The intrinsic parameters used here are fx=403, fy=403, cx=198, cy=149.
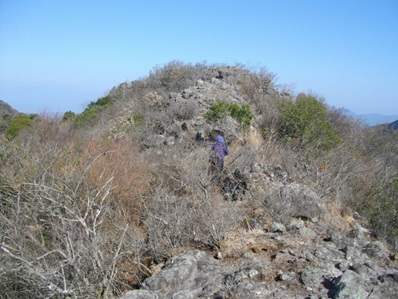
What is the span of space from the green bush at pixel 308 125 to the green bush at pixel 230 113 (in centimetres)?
113

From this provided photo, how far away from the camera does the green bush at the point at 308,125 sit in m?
11.4

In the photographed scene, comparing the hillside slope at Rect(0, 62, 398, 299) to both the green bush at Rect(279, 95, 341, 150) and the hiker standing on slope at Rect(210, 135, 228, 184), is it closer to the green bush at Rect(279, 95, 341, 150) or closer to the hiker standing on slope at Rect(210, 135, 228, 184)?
the green bush at Rect(279, 95, 341, 150)

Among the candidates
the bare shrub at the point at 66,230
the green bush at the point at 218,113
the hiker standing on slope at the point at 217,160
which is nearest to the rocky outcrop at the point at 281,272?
the bare shrub at the point at 66,230

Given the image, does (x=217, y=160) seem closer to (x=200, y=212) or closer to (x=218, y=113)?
(x=200, y=212)

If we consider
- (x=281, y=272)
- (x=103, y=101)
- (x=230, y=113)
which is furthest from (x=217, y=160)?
(x=103, y=101)

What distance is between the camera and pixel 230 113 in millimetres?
12070

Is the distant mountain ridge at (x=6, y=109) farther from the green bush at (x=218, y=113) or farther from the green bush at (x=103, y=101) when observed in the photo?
the green bush at (x=218, y=113)

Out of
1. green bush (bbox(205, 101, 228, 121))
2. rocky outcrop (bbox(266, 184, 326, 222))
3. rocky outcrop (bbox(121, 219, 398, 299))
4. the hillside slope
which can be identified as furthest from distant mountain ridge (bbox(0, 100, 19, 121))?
rocky outcrop (bbox(121, 219, 398, 299))

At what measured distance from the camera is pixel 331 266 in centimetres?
499

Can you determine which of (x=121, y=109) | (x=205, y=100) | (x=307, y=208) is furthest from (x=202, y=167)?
(x=121, y=109)

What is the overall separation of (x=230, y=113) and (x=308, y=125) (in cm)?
230

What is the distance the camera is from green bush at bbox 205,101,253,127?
468 inches

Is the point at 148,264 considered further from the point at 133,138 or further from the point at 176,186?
the point at 133,138

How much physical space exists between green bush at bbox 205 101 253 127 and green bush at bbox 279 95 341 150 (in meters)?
1.13
